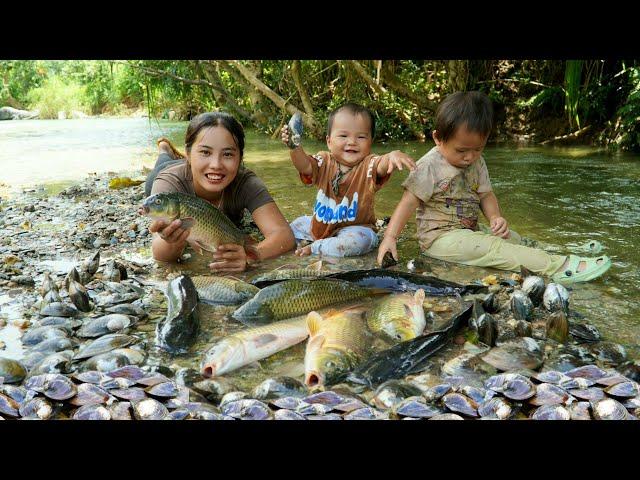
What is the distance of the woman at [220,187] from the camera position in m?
4.27

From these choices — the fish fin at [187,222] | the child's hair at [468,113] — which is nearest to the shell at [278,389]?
the fish fin at [187,222]

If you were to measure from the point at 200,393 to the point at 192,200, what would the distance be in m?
1.79

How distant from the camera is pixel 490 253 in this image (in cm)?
434

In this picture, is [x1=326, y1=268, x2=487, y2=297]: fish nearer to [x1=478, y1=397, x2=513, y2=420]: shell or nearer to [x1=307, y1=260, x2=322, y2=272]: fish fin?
[x1=307, y1=260, x2=322, y2=272]: fish fin

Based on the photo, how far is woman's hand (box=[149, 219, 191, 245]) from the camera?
3934 mm

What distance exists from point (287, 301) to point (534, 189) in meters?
5.26

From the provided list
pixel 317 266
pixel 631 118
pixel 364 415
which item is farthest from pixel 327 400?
pixel 631 118

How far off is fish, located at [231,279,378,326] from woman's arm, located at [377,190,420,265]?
0.98 m

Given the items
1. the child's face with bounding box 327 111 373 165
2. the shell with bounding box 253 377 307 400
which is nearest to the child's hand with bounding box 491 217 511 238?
the child's face with bounding box 327 111 373 165

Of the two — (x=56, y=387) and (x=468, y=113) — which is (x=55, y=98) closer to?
(x=468, y=113)

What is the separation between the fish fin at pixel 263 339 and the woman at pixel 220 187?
54.4 inches

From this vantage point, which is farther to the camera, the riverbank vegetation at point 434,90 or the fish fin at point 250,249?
the riverbank vegetation at point 434,90

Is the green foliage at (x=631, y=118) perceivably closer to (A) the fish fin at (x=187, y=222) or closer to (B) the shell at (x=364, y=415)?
(A) the fish fin at (x=187, y=222)

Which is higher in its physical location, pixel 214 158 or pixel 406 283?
pixel 214 158
